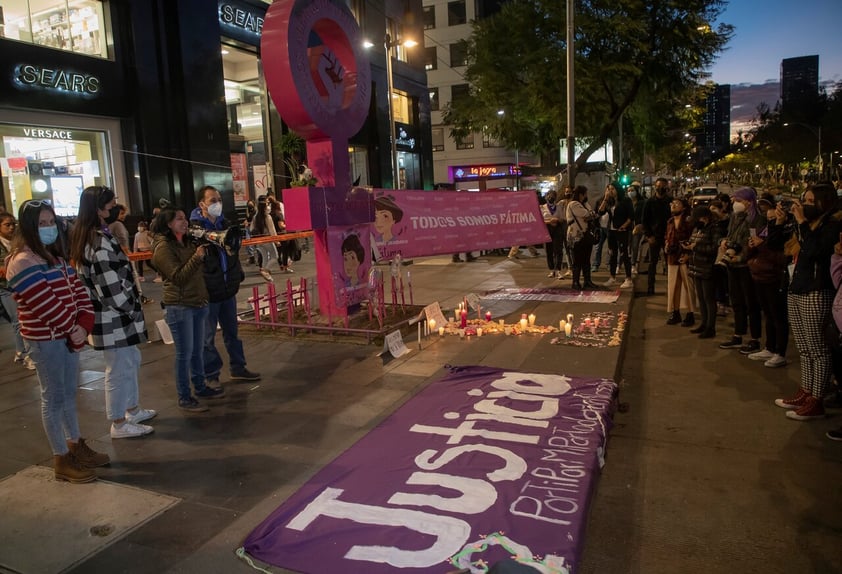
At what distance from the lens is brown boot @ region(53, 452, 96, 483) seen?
4246 millimetres

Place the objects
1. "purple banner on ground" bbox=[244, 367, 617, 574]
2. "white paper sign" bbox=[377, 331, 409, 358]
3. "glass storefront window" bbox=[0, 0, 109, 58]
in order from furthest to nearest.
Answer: "glass storefront window" bbox=[0, 0, 109, 58]
"white paper sign" bbox=[377, 331, 409, 358]
"purple banner on ground" bbox=[244, 367, 617, 574]

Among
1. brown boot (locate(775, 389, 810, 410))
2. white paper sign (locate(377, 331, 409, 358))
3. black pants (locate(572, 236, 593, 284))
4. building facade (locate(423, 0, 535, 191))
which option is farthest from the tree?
building facade (locate(423, 0, 535, 191))

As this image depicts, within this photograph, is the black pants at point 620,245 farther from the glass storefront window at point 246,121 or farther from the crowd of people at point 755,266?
the glass storefront window at point 246,121

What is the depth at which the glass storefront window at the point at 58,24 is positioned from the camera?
538 inches

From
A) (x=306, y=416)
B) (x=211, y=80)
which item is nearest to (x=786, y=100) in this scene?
(x=211, y=80)

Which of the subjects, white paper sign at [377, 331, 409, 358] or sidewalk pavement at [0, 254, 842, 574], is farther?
white paper sign at [377, 331, 409, 358]

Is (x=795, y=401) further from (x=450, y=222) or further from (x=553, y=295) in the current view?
(x=450, y=222)

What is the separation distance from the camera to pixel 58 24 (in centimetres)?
1477

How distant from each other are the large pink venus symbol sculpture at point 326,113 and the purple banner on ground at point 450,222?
0.32m

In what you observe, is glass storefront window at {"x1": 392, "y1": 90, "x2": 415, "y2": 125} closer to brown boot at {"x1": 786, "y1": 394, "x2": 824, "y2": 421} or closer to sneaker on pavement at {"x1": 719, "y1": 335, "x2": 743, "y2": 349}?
sneaker on pavement at {"x1": 719, "y1": 335, "x2": 743, "y2": 349}

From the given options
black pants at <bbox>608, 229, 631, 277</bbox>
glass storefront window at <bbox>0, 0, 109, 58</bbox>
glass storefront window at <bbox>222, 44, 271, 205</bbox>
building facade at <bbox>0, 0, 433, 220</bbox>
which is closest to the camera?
black pants at <bbox>608, 229, 631, 277</bbox>

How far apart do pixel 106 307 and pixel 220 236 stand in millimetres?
1291

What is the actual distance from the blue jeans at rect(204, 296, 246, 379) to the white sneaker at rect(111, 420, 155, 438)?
1101mm

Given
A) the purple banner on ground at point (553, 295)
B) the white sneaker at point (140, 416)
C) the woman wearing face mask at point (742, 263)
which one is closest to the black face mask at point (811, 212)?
the woman wearing face mask at point (742, 263)
